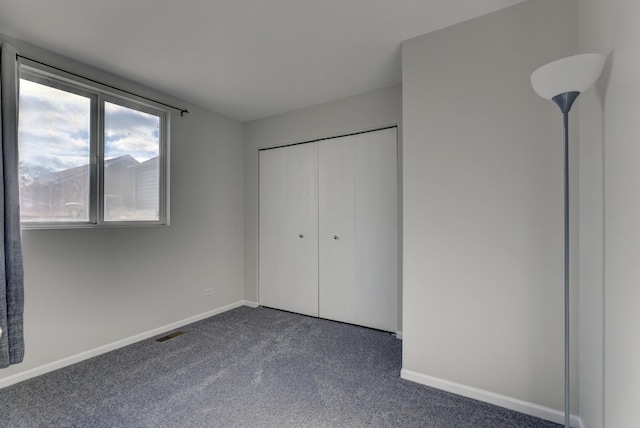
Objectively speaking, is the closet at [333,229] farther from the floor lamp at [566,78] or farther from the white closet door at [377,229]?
the floor lamp at [566,78]

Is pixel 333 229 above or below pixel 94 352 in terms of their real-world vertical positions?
above

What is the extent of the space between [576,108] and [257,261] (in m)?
3.52

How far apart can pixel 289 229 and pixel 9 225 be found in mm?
2462

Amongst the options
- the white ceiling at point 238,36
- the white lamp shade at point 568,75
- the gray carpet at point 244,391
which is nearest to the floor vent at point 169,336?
the gray carpet at point 244,391

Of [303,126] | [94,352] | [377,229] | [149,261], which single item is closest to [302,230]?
[377,229]

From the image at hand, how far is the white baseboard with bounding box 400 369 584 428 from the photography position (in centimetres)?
170

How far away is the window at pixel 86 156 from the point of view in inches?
88.6

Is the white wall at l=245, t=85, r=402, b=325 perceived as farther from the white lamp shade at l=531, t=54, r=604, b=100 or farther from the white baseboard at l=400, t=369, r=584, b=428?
the white baseboard at l=400, t=369, r=584, b=428

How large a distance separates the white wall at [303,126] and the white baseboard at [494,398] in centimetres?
207

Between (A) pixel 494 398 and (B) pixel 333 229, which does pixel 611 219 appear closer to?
(A) pixel 494 398

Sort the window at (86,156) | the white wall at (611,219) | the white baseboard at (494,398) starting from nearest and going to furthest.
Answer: the white wall at (611,219) → the white baseboard at (494,398) → the window at (86,156)

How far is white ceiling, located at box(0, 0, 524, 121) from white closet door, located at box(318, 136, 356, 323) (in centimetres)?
75

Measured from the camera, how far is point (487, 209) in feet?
6.21

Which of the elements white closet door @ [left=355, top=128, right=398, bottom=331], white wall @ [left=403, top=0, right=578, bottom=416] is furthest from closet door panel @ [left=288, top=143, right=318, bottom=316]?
white wall @ [left=403, top=0, right=578, bottom=416]
